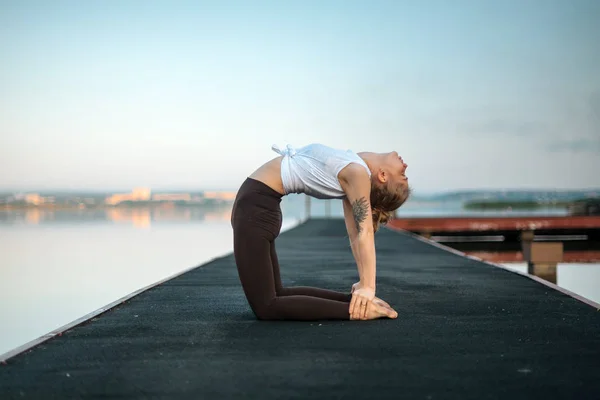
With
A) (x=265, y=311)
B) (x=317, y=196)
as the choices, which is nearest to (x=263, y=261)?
(x=265, y=311)

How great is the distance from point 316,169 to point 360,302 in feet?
2.59

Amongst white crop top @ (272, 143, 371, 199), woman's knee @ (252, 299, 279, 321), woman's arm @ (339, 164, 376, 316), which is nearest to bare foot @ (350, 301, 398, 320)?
woman's arm @ (339, 164, 376, 316)

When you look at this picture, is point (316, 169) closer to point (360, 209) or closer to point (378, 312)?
point (360, 209)

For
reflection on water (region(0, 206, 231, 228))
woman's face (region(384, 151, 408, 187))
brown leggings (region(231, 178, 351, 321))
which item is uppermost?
woman's face (region(384, 151, 408, 187))

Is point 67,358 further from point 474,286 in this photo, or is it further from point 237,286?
point 474,286

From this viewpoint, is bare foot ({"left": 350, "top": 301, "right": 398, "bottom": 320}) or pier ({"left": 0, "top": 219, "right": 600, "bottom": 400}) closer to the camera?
pier ({"left": 0, "top": 219, "right": 600, "bottom": 400})

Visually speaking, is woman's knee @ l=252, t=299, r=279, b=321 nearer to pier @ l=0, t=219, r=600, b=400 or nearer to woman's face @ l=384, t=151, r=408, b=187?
pier @ l=0, t=219, r=600, b=400

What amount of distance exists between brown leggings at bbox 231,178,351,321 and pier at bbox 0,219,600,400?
74 mm

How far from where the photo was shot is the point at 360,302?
3627mm

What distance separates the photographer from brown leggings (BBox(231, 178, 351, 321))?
3.46 m

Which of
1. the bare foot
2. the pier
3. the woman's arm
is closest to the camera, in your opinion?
the pier

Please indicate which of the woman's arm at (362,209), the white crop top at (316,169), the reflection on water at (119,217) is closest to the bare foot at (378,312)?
the woman's arm at (362,209)

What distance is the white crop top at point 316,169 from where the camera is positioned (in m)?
3.40

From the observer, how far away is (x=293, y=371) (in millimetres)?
2594
